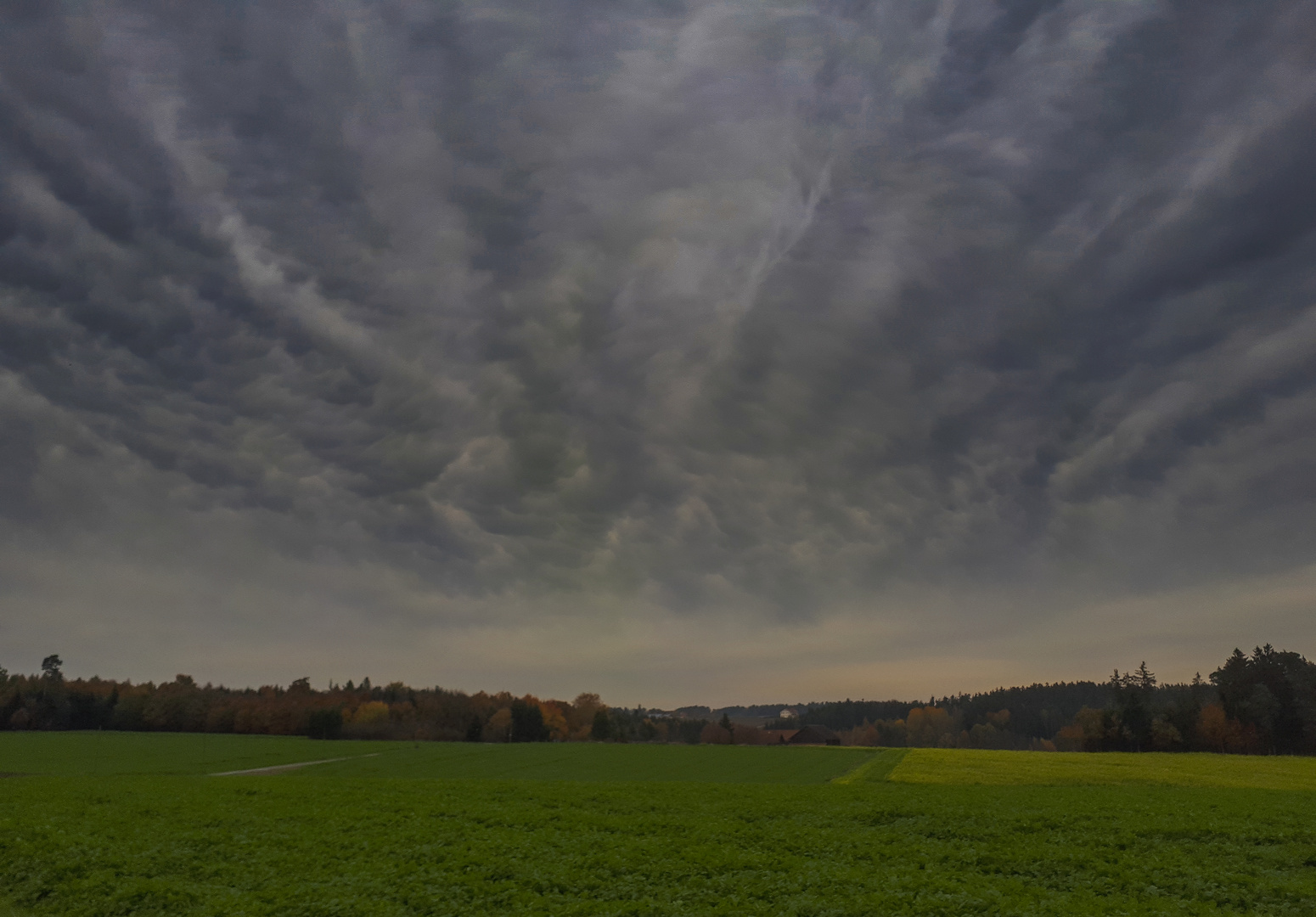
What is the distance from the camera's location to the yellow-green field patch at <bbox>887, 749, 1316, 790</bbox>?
59.0 m

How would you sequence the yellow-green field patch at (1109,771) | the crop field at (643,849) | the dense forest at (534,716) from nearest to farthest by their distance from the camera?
1. the crop field at (643,849)
2. the yellow-green field patch at (1109,771)
3. the dense forest at (534,716)

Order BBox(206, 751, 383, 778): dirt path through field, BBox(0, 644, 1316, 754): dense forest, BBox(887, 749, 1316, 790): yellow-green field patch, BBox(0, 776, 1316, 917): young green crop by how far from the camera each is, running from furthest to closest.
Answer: BBox(0, 644, 1316, 754): dense forest, BBox(206, 751, 383, 778): dirt path through field, BBox(887, 749, 1316, 790): yellow-green field patch, BBox(0, 776, 1316, 917): young green crop

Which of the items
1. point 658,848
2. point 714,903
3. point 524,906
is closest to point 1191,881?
point 714,903

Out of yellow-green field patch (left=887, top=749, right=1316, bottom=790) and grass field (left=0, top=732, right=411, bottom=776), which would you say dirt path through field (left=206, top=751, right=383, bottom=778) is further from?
yellow-green field patch (left=887, top=749, right=1316, bottom=790)

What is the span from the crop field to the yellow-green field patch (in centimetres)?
1240

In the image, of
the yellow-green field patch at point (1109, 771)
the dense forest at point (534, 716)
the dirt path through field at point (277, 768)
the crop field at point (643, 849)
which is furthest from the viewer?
the dense forest at point (534, 716)

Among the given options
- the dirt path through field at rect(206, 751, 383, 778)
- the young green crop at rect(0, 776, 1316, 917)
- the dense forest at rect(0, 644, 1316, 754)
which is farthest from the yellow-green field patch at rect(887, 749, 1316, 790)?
the dirt path through field at rect(206, 751, 383, 778)

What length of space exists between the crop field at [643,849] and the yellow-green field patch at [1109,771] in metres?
12.4

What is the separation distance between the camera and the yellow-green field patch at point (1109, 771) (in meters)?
59.0

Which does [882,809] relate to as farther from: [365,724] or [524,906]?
[365,724]

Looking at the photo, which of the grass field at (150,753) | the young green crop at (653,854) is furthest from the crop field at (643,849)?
the grass field at (150,753)

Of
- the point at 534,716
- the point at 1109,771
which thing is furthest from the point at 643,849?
the point at 534,716

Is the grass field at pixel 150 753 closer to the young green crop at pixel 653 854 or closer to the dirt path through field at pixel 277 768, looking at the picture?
the dirt path through field at pixel 277 768

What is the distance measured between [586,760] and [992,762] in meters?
51.4
